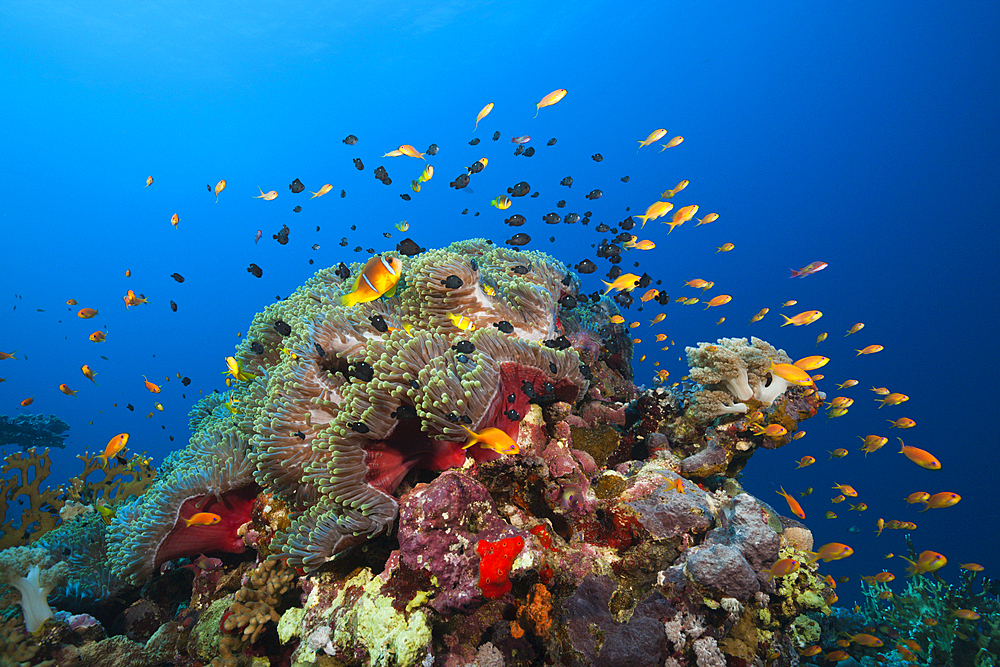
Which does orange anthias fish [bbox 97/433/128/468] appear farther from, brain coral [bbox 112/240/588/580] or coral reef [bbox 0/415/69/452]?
coral reef [bbox 0/415/69/452]

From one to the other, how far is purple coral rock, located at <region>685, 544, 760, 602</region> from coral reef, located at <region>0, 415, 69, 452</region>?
26.7 m

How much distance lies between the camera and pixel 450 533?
2.84m

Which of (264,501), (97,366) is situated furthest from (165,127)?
(264,501)

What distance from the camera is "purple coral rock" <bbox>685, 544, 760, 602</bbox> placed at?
284 centimetres

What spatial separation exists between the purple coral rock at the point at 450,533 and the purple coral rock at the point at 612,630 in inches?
24.7

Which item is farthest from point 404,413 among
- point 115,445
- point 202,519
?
point 115,445

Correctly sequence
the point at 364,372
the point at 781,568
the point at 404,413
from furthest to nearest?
the point at 364,372
the point at 404,413
the point at 781,568

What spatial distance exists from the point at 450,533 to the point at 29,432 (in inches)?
1030

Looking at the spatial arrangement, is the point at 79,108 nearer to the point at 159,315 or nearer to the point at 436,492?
the point at 159,315

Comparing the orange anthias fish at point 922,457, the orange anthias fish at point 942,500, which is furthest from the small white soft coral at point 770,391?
the orange anthias fish at point 942,500

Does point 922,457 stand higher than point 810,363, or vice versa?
point 810,363

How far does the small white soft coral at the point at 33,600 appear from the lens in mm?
3914

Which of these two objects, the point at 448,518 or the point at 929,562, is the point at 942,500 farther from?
the point at 448,518

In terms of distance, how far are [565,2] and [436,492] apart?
7164 centimetres
